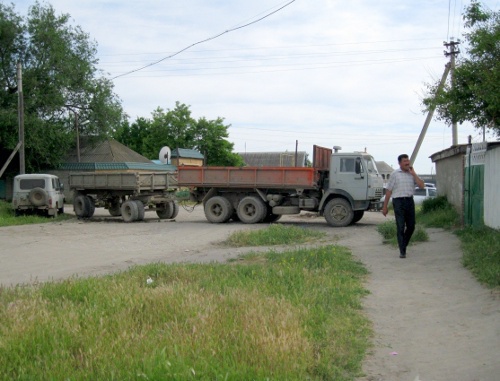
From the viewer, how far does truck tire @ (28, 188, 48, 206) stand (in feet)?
85.0

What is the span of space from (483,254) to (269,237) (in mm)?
6816

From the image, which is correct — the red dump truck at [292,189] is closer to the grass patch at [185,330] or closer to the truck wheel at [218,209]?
A: the truck wheel at [218,209]

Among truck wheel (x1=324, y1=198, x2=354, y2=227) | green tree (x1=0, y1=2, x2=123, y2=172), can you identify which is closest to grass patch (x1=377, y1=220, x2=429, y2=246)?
truck wheel (x1=324, y1=198, x2=354, y2=227)

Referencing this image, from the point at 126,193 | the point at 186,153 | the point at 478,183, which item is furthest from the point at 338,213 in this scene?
the point at 186,153

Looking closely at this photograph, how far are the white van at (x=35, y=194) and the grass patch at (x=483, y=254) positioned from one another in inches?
736

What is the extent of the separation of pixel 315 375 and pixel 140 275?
4631 millimetres

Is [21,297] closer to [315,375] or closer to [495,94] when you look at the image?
[315,375]

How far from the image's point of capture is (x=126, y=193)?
2538cm

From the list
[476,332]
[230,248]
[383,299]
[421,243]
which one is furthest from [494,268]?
[230,248]

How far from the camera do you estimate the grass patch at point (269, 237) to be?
1543 centimetres

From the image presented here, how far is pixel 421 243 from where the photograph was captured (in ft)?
43.2

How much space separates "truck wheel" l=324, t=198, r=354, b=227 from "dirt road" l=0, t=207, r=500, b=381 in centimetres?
54

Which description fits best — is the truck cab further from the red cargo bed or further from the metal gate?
the metal gate

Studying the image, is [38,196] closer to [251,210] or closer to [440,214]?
[251,210]
